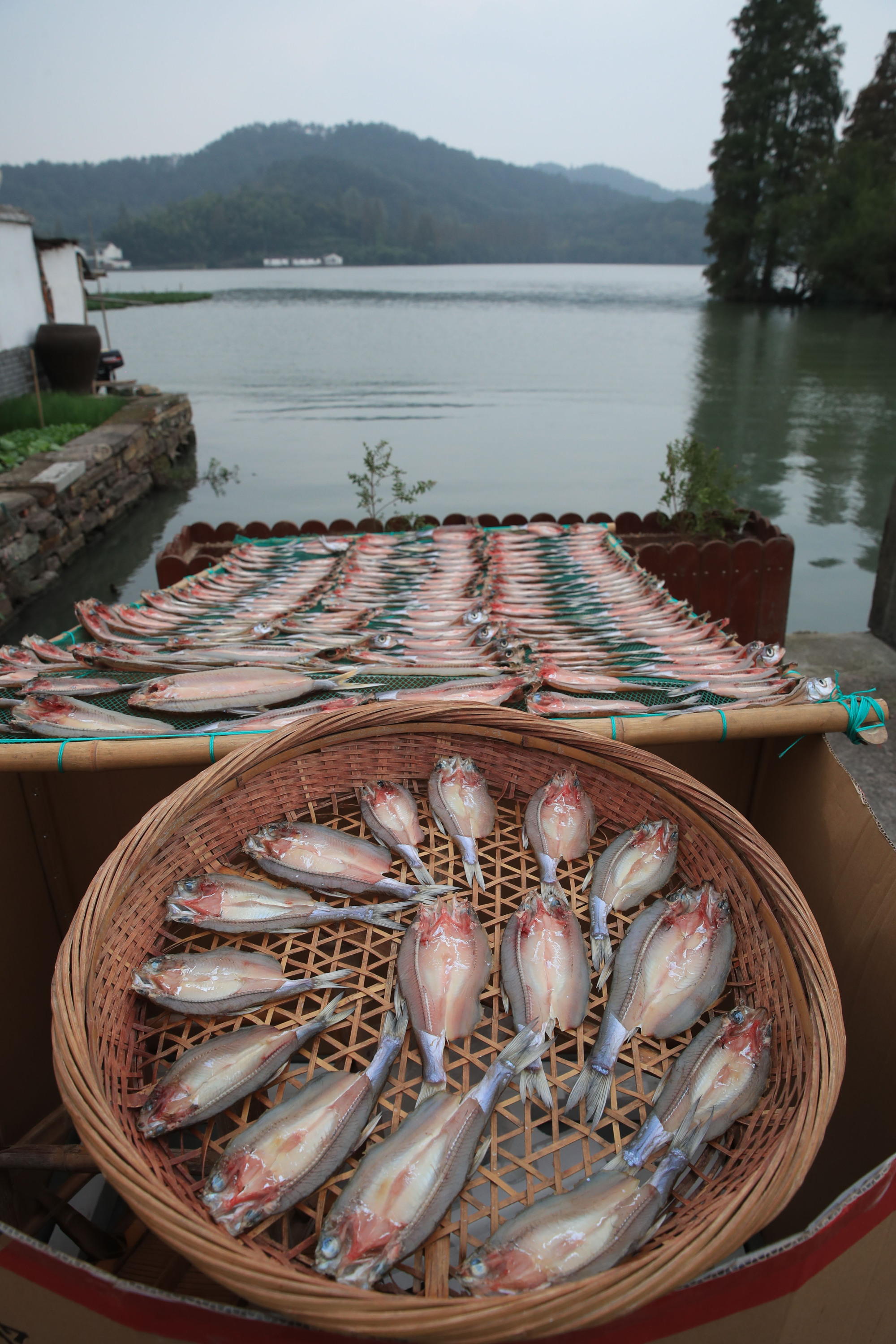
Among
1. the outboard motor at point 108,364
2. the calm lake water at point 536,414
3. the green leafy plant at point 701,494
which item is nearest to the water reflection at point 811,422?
the calm lake water at point 536,414

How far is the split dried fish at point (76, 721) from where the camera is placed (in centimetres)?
233

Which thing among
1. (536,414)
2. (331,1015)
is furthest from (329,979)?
(536,414)

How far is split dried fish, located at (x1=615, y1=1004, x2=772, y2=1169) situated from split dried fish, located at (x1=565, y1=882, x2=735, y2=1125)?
9cm

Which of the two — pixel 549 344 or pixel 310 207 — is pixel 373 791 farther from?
pixel 310 207

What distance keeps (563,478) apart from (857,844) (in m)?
14.7

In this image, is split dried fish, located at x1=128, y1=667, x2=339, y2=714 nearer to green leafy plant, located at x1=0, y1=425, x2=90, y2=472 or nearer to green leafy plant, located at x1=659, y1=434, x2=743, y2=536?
green leafy plant, located at x1=659, y1=434, x2=743, y2=536

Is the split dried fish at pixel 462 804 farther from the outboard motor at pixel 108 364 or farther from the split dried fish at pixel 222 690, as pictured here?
the outboard motor at pixel 108 364

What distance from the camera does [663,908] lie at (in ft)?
6.45

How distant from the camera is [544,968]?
1846 mm

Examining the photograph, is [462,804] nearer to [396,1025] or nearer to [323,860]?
[323,860]

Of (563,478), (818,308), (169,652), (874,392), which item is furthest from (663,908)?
(818,308)

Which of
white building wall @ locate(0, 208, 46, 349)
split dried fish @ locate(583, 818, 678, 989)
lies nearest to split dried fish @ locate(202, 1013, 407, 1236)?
split dried fish @ locate(583, 818, 678, 989)

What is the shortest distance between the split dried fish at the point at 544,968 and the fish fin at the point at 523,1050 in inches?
0.9

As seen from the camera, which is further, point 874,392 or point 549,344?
point 549,344
